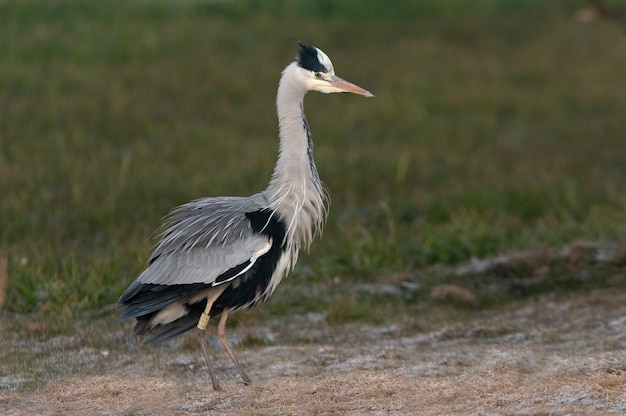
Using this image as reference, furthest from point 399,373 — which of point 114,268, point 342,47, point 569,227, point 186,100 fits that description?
point 342,47

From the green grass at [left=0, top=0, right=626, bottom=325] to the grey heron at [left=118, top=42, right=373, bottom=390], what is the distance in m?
1.88

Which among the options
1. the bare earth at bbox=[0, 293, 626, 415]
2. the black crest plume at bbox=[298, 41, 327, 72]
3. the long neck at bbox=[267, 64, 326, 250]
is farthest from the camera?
the black crest plume at bbox=[298, 41, 327, 72]

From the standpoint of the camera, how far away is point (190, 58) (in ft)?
57.1

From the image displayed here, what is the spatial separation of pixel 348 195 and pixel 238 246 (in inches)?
229

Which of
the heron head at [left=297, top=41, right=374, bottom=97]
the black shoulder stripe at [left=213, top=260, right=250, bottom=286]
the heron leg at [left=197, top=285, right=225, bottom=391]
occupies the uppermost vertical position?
the heron head at [left=297, top=41, right=374, bottom=97]

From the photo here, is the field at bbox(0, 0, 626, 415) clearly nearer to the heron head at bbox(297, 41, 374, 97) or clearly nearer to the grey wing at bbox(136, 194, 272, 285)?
the grey wing at bbox(136, 194, 272, 285)

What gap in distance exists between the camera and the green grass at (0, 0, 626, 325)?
403 inches

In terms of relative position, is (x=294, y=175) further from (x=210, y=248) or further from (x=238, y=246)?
(x=210, y=248)

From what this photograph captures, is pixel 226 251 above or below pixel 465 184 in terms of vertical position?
above

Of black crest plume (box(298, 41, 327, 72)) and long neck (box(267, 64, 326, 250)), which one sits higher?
black crest plume (box(298, 41, 327, 72))

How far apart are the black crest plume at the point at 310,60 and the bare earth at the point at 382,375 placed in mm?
2009

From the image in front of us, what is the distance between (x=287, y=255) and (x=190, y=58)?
35.8ft

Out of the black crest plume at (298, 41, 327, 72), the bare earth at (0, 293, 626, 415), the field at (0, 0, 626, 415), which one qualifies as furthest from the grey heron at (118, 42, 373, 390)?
the field at (0, 0, 626, 415)

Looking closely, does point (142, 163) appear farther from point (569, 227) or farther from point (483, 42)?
point (483, 42)
